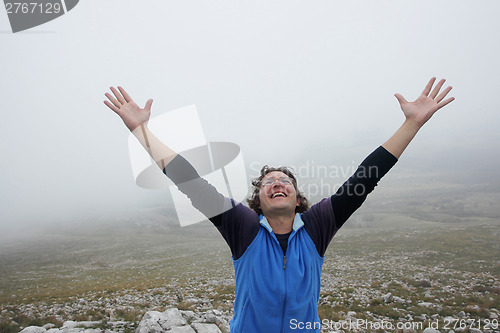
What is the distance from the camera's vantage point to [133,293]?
15875mm

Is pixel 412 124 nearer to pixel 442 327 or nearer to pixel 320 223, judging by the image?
pixel 320 223

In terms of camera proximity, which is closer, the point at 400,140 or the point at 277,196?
the point at 400,140

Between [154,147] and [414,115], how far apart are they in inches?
130

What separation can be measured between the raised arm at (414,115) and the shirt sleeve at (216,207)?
76.8 inches

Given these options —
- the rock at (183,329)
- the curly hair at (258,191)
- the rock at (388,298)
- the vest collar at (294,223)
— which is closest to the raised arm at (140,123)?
the vest collar at (294,223)

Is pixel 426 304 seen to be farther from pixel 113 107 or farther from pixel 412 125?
pixel 113 107

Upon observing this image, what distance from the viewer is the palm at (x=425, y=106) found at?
3.21 meters

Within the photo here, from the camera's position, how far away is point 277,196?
3381mm

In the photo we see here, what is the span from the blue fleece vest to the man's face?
335 millimetres

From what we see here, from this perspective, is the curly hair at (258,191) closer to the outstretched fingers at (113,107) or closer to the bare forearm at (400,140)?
the bare forearm at (400,140)

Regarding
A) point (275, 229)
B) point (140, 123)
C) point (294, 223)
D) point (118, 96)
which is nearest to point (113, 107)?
point (118, 96)

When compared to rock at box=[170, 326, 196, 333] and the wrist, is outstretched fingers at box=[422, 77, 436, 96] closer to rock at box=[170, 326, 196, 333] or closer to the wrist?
the wrist

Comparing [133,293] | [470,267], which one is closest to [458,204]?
[470,267]

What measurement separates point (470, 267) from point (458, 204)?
153 meters
